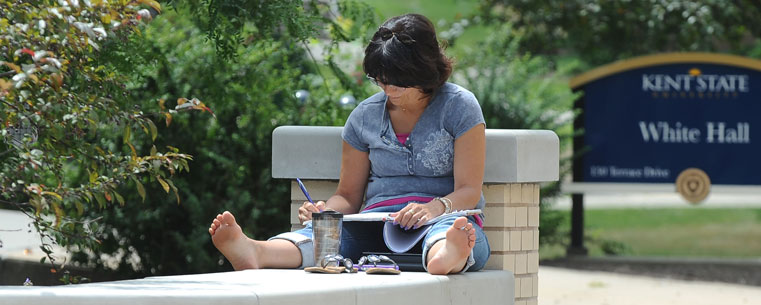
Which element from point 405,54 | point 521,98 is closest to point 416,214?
point 405,54

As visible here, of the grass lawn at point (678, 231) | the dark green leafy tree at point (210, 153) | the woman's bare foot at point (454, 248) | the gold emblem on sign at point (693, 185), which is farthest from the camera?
the grass lawn at point (678, 231)

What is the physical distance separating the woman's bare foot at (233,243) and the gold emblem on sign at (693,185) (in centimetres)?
628

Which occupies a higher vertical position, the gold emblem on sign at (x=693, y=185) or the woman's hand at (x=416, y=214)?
the gold emblem on sign at (x=693, y=185)

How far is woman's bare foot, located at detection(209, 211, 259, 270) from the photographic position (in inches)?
144

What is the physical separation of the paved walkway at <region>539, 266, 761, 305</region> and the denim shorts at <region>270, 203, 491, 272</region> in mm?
3018

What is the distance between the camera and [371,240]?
403cm

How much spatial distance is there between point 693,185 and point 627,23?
5.26ft

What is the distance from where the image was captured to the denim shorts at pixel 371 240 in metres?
3.78

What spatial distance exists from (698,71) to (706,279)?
1940 mm

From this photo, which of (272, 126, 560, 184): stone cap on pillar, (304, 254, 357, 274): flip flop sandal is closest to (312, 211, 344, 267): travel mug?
(304, 254, 357, 274): flip flop sandal

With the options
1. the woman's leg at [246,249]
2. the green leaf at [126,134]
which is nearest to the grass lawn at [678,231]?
the woman's leg at [246,249]

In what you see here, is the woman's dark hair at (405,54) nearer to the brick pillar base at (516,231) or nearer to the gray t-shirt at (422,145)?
the gray t-shirt at (422,145)

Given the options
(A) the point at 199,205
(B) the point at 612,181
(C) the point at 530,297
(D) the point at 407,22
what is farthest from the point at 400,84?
(B) the point at 612,181

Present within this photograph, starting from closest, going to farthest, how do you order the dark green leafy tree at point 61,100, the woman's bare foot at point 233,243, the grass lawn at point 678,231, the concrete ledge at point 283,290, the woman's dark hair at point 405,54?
1. the concrete ledge at point 283,290
2. the dark green leafy tree at point 61,100
3. the woman's bare foot at point 233,243
4. the woman's dark hair at point 405,54
5. the grass lawn at point 678,231
